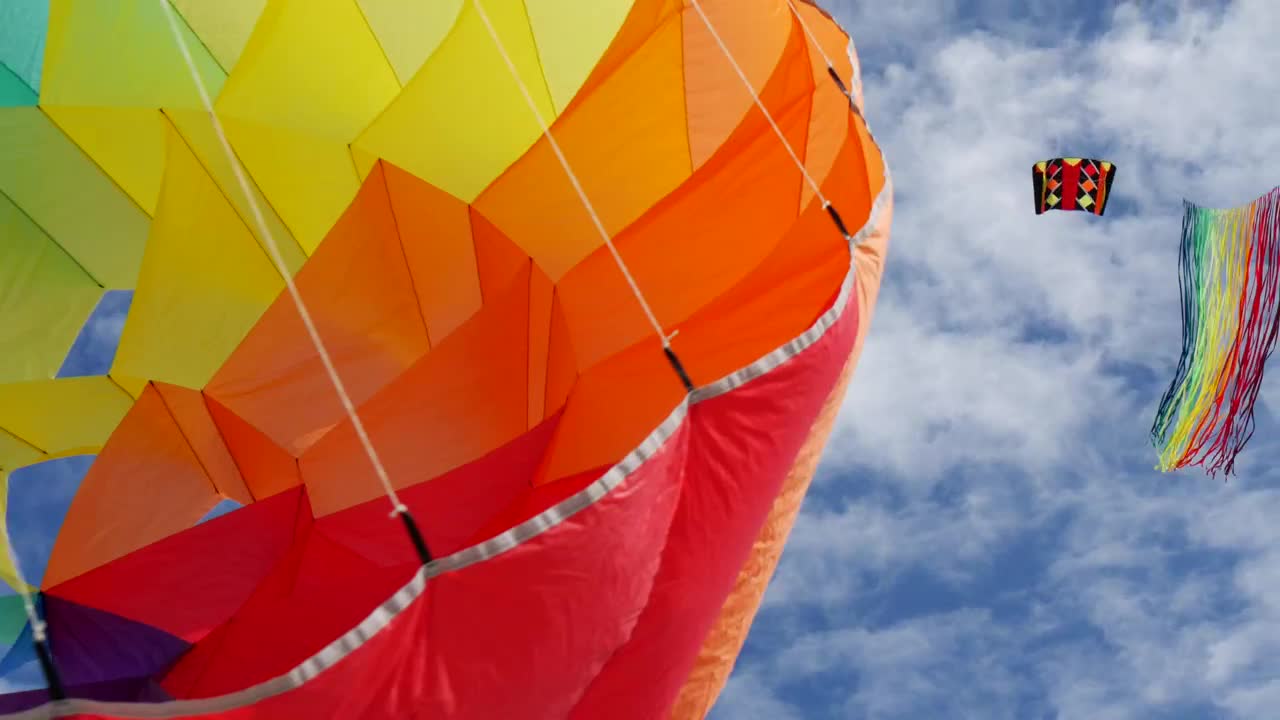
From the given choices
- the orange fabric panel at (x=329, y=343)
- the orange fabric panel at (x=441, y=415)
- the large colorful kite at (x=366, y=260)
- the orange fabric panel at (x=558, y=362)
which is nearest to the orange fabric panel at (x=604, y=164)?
A: the large colorful kite at (x=366, y=260)

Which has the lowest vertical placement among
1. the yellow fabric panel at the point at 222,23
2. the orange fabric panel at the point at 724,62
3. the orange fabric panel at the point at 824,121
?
the orange fabric panel at the point at 824,121

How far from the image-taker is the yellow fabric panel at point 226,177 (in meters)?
5.95

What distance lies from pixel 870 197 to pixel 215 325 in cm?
314

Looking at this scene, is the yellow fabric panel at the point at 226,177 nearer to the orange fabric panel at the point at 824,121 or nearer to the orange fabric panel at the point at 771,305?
the orange fabric panel at the point at 771,305

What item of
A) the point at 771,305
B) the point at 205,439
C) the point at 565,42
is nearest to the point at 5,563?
the point at 205,439

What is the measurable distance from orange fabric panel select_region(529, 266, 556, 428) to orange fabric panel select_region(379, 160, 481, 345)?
1.17ft

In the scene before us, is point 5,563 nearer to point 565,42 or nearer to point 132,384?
point 132,384

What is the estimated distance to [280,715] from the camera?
280 centimetres

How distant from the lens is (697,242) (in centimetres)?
547

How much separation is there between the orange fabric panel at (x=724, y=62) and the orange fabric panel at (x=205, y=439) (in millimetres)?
2676

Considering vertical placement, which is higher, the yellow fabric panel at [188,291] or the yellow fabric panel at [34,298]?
the yellow fabric panel at [34,298]

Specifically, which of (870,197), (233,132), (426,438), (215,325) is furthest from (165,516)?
(870,197)

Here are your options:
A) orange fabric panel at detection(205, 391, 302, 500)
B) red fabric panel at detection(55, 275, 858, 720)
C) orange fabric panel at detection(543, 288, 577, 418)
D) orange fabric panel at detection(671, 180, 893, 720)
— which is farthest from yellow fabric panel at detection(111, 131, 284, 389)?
orange fabric panel at detection(671, 180, 893, 720)

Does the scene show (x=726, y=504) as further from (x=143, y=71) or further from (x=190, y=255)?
(x=143, y=71)
